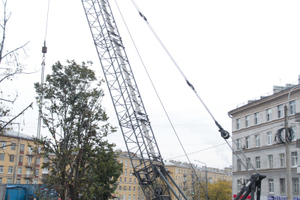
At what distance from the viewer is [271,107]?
4481 centimetres

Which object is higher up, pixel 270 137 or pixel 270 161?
pixel 270 137

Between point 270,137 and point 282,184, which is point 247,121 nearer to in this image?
point 270,137

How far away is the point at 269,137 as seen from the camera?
45156mm

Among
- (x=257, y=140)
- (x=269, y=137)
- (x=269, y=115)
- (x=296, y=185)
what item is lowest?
(x=296, y=185)

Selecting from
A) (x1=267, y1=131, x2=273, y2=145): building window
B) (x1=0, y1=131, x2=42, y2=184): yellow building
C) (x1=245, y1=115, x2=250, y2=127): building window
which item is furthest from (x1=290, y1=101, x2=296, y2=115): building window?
(x1=0, y1=131, x2=42, y2=184): yellow building

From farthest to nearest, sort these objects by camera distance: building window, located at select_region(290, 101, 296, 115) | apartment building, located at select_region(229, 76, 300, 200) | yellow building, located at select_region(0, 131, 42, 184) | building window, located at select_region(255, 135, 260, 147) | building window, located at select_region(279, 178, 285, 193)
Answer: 1. yellow building, located at select_region(0, 131, 42, 184)
2. building window, located at select_region(255, 135, 260, 147)
3. building window, located at select_region(279, 178, 285, 193)
4. building window, located at select_region(290, 101, 296, 115)
5. apartment building, located at select_region(229, 76, 300, 200)

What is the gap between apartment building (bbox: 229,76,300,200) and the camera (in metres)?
39.9

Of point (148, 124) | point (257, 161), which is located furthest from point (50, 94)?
point (257, 161)

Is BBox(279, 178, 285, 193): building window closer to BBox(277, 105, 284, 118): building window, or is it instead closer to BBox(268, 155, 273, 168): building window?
BBox(268, 155, 273, 168): building window

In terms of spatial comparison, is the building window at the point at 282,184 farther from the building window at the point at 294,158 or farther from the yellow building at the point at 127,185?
the yellow building at the point at 127,185

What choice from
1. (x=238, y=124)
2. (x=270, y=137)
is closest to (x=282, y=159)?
(x=270, y=137)

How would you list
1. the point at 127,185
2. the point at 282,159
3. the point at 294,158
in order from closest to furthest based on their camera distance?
the point at 294,158, the point at 282,159, the point at 127,185

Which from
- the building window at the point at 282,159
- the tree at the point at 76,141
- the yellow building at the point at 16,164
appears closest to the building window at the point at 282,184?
the building window at the point at 282,159

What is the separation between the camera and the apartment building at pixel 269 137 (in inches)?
1571
